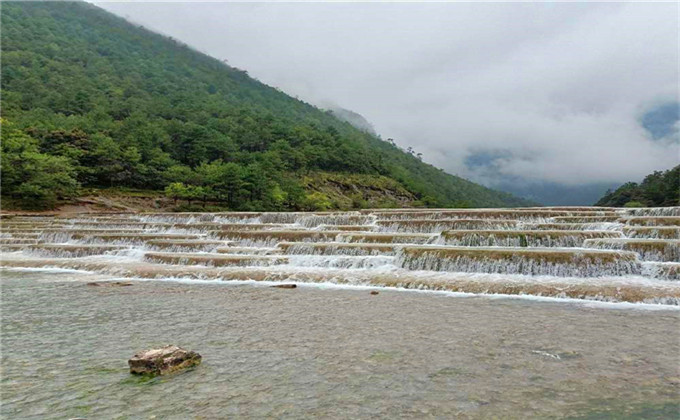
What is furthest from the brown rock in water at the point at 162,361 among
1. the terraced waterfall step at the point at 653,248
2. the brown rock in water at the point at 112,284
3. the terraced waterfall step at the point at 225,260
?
the terraced waterfall step at the point at 653,248

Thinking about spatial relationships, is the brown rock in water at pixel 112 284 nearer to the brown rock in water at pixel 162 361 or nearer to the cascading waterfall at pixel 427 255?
the cascading waterfall at pixel 427 255

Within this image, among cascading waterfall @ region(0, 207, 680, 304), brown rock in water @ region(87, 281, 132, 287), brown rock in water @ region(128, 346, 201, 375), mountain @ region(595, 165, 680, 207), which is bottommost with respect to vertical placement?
brown rock in water @ region(87, 281, 132, 287)

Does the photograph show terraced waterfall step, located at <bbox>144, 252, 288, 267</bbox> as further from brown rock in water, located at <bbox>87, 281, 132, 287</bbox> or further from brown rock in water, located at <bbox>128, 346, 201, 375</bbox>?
brown rock in water, located at <bbox>128, 346, 201, 375</bbox>

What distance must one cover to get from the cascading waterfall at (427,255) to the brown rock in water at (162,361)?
9021mm

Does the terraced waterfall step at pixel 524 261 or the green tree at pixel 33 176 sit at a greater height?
the green tree at pixel 33 176

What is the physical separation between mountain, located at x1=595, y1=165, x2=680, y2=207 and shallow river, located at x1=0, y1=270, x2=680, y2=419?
67246 millimetres

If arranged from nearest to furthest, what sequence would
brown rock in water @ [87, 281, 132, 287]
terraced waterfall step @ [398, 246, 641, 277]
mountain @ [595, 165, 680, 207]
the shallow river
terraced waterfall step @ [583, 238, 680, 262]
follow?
the shallow river, terraced waterfall step @ [398, 246, 641, 277], brown rock in water @ [87, 281, 132, 287], terraced waterfall step @ [583, 238, 680, 262], mountain @ [595, 165, 680, 207]

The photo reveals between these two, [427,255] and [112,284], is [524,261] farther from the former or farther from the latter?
[112,284]

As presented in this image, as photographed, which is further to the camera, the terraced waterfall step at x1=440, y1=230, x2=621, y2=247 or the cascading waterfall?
the terraced waterfall step at x1=440, y1=230, x2=621, y2=247

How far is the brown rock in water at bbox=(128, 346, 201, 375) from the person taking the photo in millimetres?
5836

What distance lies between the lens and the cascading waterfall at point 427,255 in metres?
13.4

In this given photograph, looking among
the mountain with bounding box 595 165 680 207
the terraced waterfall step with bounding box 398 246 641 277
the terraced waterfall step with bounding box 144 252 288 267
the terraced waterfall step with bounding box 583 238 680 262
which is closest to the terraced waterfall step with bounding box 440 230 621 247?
the terraced waterfall step with bounding box 583 238 680 262

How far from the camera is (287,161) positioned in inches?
3504

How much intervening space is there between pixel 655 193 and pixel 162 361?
83916mm
